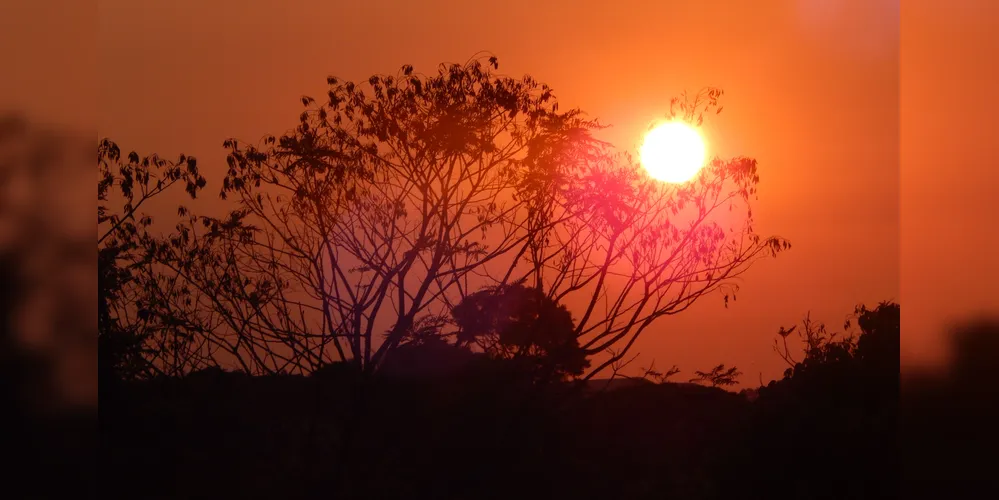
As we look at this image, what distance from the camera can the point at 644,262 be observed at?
7.34 metres

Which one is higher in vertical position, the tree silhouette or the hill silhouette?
the tree silhouette

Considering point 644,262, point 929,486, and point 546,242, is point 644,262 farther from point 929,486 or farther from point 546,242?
point 929,486

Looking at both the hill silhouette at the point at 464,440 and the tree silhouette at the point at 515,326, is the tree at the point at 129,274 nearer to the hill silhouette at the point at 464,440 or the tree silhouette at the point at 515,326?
the hill silhouette at the point at 464,440

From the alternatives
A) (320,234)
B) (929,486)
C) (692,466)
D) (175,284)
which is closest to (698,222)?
(692,466)

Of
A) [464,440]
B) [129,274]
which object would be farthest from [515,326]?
[129,274]

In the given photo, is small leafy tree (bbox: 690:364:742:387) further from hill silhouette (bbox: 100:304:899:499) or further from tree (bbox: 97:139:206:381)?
tree (bbox: 97:139:206:381)

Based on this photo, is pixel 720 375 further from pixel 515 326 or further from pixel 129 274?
pixel 129 274

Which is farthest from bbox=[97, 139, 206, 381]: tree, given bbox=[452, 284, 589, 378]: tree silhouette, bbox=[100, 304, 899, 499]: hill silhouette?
bbox=[452, 284, 589, 378]: tree silhouette

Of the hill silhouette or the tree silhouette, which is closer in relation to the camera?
the hill silhouette

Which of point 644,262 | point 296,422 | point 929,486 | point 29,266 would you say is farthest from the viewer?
point 644,262

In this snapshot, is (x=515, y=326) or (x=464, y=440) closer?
(x=464, y=440)

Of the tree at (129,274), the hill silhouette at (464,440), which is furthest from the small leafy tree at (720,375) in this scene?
the tree at (129,274)

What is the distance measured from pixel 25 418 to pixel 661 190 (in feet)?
17.1

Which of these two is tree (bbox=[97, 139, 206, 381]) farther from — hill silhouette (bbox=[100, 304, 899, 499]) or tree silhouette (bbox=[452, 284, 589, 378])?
tree silhouette (bbox=[452, 284, 589, 378])
